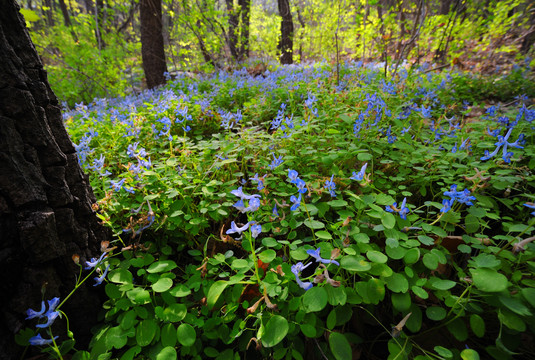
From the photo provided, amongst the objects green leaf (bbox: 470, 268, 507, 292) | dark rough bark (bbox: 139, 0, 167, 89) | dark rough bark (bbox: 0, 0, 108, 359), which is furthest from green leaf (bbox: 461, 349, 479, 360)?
dark rough bark (bbox: 139, 0, 167, 89)

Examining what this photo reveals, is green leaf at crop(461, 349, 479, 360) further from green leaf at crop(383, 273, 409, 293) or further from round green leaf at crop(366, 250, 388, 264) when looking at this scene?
round green leaf at crop(366, 250, 388, 264)

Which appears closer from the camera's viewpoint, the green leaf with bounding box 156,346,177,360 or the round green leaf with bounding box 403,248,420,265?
the green leaf with bounding box 156,346,177,360

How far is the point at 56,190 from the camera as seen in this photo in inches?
43.1

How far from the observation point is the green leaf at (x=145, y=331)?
96 centimetres

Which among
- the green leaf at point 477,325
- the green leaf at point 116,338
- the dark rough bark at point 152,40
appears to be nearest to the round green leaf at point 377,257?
the green leaf at point 477,325

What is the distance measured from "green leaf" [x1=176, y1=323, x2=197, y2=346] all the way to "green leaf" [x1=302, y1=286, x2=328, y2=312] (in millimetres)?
463

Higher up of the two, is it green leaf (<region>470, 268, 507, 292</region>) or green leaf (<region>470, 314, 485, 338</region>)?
green leaf (<region>470, 268, 507, 292</region>)

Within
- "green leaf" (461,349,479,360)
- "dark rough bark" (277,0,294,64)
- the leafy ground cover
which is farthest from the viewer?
"dark rough bark" (277,0,294,64)

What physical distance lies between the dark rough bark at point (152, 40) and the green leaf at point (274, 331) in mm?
7012

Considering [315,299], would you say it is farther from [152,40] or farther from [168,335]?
[152,40]

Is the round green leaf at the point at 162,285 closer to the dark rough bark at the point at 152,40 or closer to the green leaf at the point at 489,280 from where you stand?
the green leaf at the point at 489,280

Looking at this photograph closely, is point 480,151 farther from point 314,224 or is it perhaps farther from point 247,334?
point 247,334

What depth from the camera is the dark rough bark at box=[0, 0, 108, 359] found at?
3.10ft

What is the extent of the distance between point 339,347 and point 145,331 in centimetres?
78
